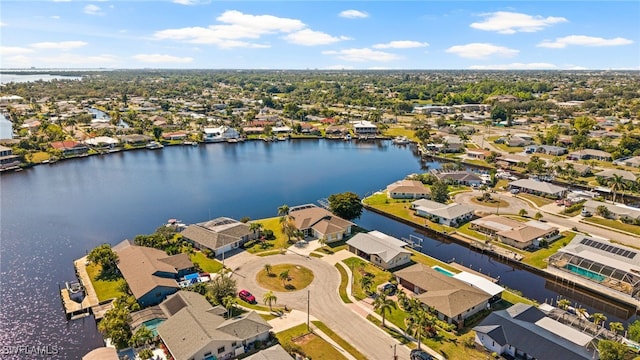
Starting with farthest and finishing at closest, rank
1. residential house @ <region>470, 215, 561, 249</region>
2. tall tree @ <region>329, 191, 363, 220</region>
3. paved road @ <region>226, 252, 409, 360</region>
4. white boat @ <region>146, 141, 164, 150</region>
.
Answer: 1. white boat @ <region>146, 141, 164, 150</region>
2. tall tree @ <region>329, 191, 363, 220</region>
3. residential house @ <region>470, 215, 561, 249</region>
4. paved road @ <region>226, 252, 409, 360</region>

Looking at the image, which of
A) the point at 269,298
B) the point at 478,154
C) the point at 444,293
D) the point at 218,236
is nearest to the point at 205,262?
the point at 218,236

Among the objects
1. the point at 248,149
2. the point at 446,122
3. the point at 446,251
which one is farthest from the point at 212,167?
the point at 446,122

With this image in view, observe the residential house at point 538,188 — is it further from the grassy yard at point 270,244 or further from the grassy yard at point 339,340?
the grassy yard at point 339,340

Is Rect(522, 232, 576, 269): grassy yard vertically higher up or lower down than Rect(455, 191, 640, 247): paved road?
lower down

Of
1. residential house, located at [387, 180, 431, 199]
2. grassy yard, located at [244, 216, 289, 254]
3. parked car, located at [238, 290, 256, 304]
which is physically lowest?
parked car, located at [238, 290, 256, 304]

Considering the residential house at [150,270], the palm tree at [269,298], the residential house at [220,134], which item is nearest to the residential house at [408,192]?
the palm tree at [269,298]

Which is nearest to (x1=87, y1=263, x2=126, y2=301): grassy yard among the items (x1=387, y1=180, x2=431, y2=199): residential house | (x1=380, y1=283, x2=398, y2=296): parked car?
(x1=380, y1=283, x2=398, y2=296): parked car

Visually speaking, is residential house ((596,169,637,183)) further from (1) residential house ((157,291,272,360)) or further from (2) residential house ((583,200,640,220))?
(1) residential house ((157,291,272,360))
